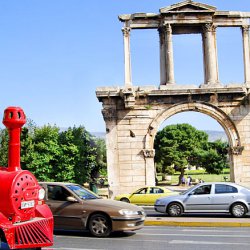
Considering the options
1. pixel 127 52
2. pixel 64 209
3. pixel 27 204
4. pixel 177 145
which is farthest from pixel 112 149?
pixel 177 145

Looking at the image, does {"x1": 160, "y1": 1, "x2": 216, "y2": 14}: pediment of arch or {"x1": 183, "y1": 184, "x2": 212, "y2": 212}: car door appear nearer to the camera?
{"x1": 183, "y1": 184, "x2": 212, "y2": 212}: car door

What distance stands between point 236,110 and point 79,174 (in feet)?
33.7

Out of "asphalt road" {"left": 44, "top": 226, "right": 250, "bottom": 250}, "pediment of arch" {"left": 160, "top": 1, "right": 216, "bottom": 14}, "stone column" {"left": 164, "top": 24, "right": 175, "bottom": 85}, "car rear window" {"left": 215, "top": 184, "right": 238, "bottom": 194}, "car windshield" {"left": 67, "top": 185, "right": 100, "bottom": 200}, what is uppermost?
"pediment of arch" {"left": 160, "top": 1, "right": 216, "bottom": 14}

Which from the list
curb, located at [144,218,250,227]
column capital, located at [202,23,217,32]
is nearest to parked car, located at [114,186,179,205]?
curb, located at [144,218,250,227]

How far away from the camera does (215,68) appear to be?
78.3 feet

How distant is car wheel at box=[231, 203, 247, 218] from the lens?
1432 centimetres

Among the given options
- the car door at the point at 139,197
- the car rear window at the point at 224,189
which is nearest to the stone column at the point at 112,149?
the car door at the point at 139,197

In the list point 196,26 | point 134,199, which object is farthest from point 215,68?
point 134,199

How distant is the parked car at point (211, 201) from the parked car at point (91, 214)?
181 inches

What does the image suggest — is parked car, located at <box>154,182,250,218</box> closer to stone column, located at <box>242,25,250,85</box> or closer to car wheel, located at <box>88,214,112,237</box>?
car wheel, located at <box>88,214,112,237</box>

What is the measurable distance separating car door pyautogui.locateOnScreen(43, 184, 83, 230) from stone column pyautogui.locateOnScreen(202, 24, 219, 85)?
1482 centimetres

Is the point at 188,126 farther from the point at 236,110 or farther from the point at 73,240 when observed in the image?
the point at 73,240

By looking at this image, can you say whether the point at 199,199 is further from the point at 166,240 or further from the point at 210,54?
the point at 210,54

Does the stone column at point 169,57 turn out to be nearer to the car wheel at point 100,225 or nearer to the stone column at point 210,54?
the stone column at point 210,54
